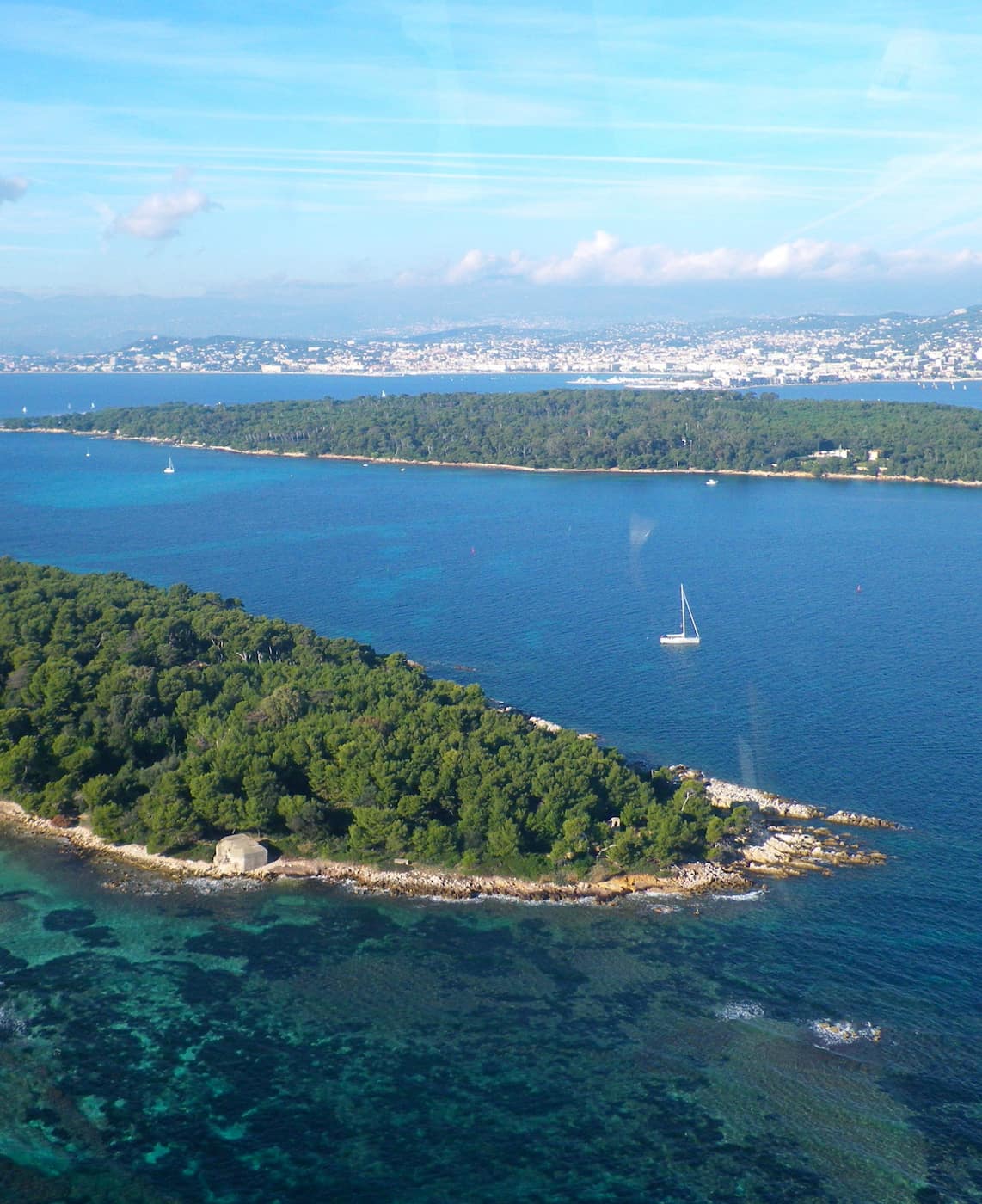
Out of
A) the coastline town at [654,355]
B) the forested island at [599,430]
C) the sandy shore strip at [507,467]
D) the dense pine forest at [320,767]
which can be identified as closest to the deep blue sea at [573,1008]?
the dense pine forest at [320,767]

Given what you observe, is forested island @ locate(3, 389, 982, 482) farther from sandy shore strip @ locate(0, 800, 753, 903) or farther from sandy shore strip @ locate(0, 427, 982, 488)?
sandy shore strip @ locate(0, 800, 753, 903)

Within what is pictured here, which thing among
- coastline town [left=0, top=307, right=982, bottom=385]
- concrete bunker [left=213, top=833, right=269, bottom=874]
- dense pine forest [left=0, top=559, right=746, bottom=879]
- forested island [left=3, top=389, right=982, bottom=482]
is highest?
coastline town [left=0, top=307, right=982, bottom=385]

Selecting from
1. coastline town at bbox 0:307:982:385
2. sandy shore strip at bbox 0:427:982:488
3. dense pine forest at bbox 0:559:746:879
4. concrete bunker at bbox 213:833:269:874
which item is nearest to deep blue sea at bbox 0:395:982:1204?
concrete bunker at bbox 213:833:269:874

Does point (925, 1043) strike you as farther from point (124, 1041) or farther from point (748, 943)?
point (124, 1041)

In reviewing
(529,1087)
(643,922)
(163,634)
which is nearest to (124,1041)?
(529,1087)

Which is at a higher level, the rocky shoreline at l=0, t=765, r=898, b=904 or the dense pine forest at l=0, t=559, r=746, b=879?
the dense pine forest at l=0, t=559, r=746, b=879

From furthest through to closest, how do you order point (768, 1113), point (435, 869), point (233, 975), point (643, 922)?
point (435, 869)
point (643, 922)
point (233, 975)
point (768, 1113)
